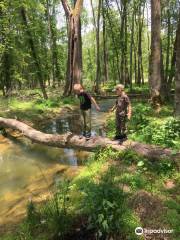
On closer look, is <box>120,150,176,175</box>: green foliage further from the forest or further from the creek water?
the creek water

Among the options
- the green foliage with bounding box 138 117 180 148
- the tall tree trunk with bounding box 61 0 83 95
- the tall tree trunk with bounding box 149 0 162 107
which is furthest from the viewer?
the tall tree trunk with bounding box 61 0 83 95

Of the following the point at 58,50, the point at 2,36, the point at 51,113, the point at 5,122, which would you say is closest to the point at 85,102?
the point at 5,122

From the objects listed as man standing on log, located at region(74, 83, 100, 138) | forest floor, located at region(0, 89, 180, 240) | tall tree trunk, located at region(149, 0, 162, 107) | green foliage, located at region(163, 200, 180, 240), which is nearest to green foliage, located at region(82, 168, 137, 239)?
forest floor, located at region(0, 89, 180, 240)

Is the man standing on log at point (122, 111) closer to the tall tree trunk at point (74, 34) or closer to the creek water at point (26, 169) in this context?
the creek water at point (26, 169)

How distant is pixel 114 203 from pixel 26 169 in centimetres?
499

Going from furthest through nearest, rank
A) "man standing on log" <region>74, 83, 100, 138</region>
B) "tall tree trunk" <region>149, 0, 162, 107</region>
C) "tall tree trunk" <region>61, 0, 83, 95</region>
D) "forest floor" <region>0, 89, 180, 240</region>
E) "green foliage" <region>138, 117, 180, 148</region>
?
"tall tree trunk" <region>61, 0, 83, 95</region> → "tall tree trunk" <region>149, 0, 162, 107</region> → "man standing on log" <region>74, 83, 100, 138</region> → "green foliage" <region>138, 117, 180, 148</region> → "forest floor" <region>0, 89, 180, 240</region>

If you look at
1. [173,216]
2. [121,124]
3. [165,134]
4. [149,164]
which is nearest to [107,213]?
[173,216]

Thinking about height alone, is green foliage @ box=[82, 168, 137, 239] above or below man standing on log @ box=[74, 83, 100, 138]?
below

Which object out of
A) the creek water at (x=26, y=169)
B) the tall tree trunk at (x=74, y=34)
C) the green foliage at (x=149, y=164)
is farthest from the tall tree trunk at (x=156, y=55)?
the green foliage at (x=149, y=164)

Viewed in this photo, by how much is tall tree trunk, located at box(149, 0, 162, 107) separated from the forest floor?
19.4ft

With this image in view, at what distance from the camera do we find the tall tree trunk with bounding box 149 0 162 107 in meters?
13.7

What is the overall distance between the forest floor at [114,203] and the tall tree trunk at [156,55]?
590 cm

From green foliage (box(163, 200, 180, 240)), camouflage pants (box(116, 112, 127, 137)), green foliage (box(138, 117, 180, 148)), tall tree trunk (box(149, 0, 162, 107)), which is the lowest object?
green foliage (box(163, 200, 180, 240))

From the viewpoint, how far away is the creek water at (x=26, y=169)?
6.99 m
